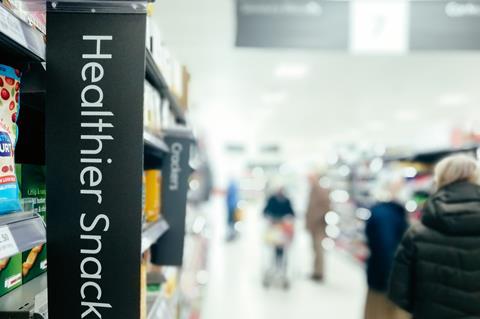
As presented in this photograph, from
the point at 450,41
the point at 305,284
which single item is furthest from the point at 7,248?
the point at 305,284

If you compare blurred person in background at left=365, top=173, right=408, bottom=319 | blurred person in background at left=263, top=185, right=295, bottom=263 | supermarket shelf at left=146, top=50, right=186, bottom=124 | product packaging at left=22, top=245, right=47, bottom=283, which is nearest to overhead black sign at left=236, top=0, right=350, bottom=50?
supermarket shelf at left=146, top=50, right=186, bottom=124

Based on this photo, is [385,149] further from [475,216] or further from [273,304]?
[475,216]

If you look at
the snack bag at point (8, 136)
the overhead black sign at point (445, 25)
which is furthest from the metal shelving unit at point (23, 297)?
the overhead black sign at point (445, 25)

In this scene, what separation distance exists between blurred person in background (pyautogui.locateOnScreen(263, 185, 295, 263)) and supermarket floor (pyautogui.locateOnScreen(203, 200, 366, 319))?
0.27m

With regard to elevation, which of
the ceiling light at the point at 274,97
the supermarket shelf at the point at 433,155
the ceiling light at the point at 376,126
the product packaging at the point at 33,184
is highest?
the ceiling light at the point at 274,97

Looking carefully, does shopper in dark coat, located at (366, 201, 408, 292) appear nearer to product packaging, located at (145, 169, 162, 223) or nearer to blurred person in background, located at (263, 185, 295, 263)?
product packaging, located at (145, 169, 162, 223)

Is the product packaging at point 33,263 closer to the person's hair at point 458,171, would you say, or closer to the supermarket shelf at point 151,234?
the supermarket shelf at point 151,234

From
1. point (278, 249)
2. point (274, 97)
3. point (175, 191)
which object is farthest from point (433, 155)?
point (175, 191)

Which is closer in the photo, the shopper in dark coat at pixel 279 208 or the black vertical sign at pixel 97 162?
the black vertical sign at pixel 97 162

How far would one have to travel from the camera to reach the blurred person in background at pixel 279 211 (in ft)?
19.6

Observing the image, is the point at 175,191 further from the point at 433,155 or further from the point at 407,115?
the point at 407,115

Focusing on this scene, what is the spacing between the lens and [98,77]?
42.1 inches

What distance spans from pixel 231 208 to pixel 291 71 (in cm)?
441

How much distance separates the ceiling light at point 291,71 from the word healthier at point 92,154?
598 cm
